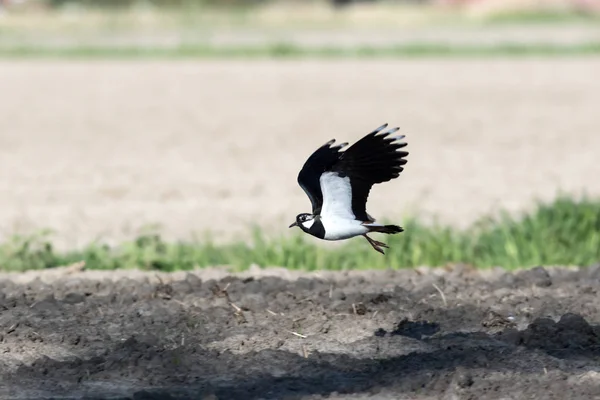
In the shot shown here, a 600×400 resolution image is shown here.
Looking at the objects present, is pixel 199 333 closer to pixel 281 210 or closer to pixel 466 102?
pixel 281 210

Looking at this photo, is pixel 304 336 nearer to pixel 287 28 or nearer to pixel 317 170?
pixel 317 170

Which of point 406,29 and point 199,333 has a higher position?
Result: point 406,29

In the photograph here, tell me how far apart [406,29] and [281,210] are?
32.0 metres

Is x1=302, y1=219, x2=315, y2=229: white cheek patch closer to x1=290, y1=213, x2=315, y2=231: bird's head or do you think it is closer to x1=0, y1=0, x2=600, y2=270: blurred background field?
x1=290, y1=213, x2=315, y2=231: bird's head

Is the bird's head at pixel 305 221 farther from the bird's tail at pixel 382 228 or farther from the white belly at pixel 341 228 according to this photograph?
the bird's tail at pixel 382 228

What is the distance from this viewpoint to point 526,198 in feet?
33.6

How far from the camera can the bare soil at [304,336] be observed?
14.8 ft

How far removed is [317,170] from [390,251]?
9.65 ft

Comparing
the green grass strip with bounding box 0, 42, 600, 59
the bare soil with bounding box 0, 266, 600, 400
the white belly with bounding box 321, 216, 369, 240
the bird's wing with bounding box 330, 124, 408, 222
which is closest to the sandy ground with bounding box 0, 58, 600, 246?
the green grass strip with bounding box 0, 42, 600, 59

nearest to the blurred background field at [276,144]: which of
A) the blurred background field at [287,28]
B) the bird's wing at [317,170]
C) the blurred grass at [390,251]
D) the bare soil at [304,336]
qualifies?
the blurred grass at [390,251]

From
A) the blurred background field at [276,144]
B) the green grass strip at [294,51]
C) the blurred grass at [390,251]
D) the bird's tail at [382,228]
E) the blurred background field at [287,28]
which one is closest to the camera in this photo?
the bird's tail at [382,228]

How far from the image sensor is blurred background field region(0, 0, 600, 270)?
762 centimetres

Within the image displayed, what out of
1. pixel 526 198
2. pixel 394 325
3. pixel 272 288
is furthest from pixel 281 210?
pixel 394 325

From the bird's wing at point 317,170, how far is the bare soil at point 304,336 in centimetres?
69
